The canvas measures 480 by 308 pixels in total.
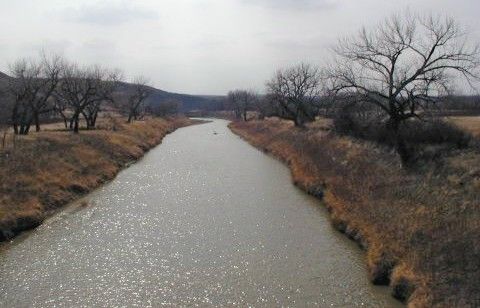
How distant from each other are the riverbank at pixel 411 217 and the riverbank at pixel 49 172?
1621cm

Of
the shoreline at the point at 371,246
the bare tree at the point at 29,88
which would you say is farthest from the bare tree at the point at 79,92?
the shoreline at the point at 371,246

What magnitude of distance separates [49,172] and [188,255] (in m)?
16.9

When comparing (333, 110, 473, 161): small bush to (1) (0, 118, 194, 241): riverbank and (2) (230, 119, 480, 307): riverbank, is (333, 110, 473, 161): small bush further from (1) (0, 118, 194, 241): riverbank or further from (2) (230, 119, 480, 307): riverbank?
(1) (0, 118, 194, 241): riverbank

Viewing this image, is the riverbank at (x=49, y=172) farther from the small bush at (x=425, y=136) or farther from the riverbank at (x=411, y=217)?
the small bush at (x=425, y=136)

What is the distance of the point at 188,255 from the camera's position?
866 inches

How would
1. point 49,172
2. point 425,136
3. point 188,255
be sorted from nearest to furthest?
1. point 188,255
2. point 425,136
3. point 49,172

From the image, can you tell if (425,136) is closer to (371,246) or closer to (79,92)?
(371,246)

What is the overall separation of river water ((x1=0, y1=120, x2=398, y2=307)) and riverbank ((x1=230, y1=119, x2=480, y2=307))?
3.17 ft

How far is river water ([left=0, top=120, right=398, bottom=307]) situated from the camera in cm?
1769

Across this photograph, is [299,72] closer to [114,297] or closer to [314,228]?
[314,228]

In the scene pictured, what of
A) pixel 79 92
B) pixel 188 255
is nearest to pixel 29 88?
pixel 79 92

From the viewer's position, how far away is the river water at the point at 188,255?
696 inches

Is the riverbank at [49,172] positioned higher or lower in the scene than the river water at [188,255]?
higher

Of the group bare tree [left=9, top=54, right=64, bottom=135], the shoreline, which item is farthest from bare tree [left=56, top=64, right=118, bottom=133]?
the shoreline
